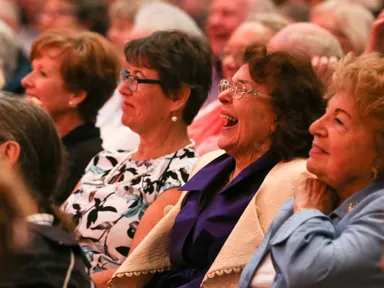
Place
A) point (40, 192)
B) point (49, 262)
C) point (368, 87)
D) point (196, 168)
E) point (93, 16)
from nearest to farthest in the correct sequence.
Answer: point (49, 262), point (368, 87), point (40, 192), point (196, 168), point (93, 16)

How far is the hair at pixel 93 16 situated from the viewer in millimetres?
7293

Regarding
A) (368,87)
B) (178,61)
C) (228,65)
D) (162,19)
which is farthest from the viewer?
(162,19)

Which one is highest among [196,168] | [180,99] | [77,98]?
[180,99]

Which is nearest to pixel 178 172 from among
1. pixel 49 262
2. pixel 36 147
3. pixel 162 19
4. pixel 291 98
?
pixel 291 98

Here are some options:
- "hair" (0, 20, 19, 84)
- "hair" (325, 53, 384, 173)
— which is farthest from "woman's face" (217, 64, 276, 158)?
"hair" (0, 20, 19, 84)

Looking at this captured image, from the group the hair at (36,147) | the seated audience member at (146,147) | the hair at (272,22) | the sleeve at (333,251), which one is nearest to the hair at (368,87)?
the sleeve at (333,251)

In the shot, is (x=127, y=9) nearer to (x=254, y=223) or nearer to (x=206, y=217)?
(x=206, y=217)

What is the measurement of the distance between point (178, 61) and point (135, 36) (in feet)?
4.34

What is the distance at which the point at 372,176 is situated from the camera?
2.91 meters

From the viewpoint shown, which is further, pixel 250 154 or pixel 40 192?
pixel 250 154

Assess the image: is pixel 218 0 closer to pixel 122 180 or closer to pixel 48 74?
pixel 48 74

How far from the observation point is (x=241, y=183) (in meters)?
3.33

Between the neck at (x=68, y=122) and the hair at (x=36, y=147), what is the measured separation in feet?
5.29

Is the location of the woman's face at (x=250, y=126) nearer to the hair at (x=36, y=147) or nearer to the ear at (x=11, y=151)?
the hair at (x=36, y=147)
